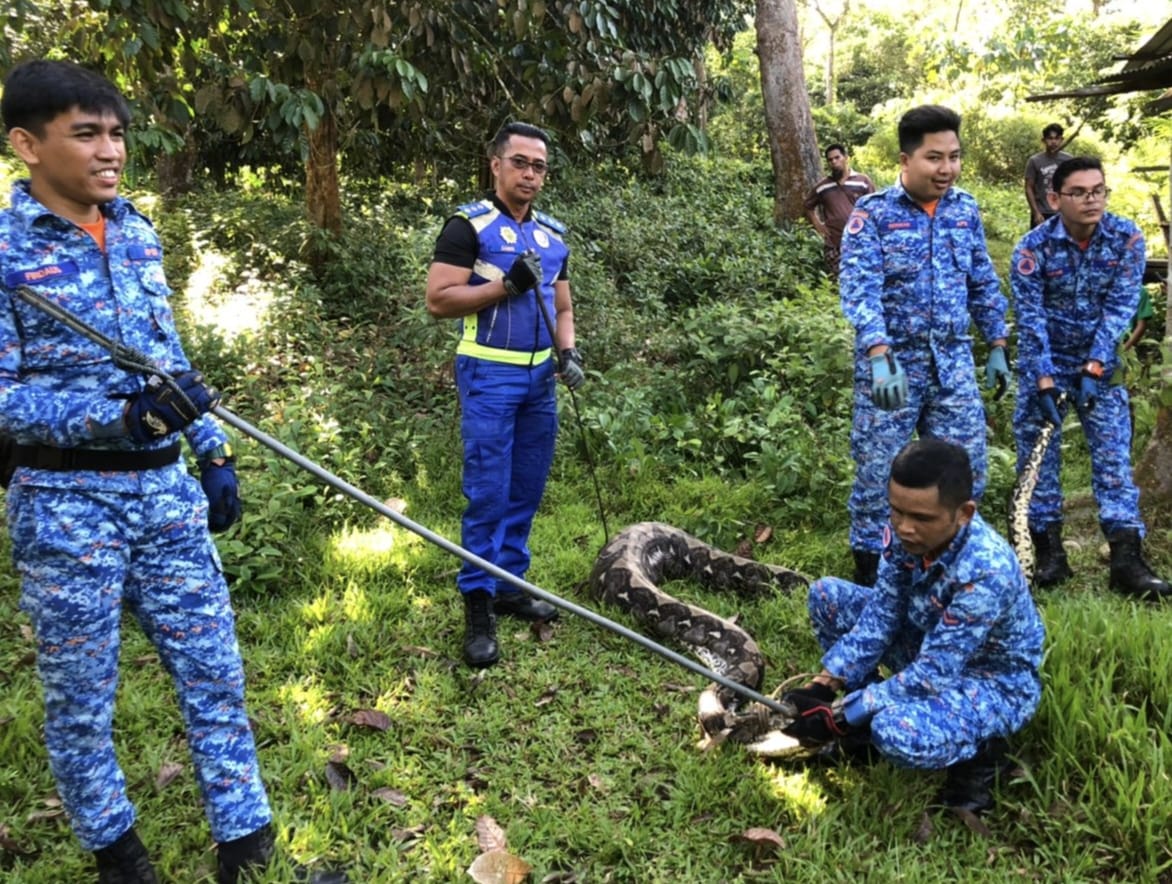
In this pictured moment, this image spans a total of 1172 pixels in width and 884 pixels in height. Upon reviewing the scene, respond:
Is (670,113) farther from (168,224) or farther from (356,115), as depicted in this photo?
(168,224)

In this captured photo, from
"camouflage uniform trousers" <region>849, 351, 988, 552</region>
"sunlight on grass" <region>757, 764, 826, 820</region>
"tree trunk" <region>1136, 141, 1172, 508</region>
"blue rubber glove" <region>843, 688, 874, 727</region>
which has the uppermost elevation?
"camouflage uniform trousers" <region>849, 351, 988, 552</region>

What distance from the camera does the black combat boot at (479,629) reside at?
3.87m

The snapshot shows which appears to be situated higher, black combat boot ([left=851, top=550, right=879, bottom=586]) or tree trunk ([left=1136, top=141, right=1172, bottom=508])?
tree trunk ([left=1136, top=141, right=1172, bottom=508])

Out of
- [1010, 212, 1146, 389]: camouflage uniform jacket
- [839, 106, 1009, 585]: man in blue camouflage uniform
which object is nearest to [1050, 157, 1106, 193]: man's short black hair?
[1010, 212, 1146, 389]: camouflage uniform jacket

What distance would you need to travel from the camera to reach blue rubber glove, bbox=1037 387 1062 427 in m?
4.33

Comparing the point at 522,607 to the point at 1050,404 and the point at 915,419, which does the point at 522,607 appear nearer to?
the point at 915,419

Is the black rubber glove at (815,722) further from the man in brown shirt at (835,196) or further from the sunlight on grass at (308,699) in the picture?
the man in brown shirt at (835,196)

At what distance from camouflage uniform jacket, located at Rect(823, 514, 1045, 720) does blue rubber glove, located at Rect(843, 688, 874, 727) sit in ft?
0.06

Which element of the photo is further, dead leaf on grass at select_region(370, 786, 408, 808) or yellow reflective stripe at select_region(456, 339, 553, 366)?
yellow reflective stripe at select_region(456, 339, 553, 366)

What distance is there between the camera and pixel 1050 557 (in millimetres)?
4508

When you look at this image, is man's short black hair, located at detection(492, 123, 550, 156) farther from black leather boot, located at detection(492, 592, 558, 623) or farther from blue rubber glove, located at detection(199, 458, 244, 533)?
black leather boot, located at detection(492, 592, 558, 623)

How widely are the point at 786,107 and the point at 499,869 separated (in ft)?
A: 40.6

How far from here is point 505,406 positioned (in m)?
3.86

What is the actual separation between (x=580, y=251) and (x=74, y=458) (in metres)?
8.60
